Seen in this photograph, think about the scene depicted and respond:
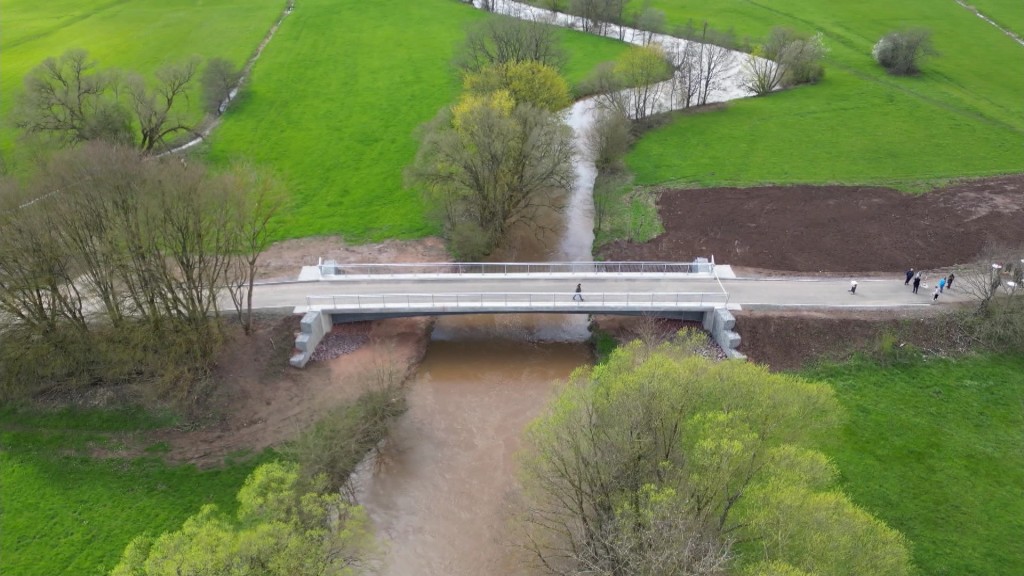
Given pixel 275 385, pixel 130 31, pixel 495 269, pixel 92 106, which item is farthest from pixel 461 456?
Answer: pixel 130 31

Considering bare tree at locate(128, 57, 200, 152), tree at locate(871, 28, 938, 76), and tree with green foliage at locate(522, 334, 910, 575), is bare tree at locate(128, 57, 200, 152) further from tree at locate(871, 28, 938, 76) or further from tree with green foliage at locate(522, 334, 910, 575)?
tree at locate(871, 28, 938, 76)

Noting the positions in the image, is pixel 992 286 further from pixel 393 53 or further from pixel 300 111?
pixel 393 53

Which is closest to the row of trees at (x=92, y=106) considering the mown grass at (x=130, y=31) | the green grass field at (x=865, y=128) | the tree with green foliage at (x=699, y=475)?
the mown grass at (x=130, y=31)

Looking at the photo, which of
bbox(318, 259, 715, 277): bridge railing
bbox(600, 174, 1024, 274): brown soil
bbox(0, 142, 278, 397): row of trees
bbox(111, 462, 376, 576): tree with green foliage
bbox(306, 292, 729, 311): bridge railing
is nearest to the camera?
bbox(111, 462, 376, 576): tree with green foliage

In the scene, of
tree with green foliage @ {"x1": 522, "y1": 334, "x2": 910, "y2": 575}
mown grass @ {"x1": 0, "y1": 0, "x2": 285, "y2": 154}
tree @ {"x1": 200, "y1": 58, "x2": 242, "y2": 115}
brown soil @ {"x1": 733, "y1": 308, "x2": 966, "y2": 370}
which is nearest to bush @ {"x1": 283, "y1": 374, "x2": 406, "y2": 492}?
tree with green foliage @ {"x1": 522, "y1": 334, "x2": 910, "y2": 575}

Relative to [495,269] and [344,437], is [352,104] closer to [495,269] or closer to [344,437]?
[495,269]

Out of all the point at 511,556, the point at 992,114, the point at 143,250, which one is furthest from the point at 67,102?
the point at 992,114
